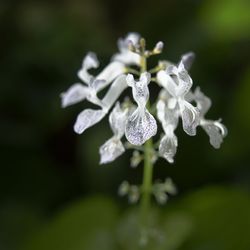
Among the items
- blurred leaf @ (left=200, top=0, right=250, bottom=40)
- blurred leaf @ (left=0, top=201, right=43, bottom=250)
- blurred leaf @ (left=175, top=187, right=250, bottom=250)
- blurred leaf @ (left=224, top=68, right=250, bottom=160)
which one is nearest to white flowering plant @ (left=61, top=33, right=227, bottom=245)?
blurred leaf @ (left=175, top=187, right=250, bottom=250)

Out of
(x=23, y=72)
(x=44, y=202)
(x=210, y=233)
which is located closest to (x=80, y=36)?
(x=23, y=72)

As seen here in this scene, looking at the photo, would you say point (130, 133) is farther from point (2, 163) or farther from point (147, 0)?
point (147, 0)

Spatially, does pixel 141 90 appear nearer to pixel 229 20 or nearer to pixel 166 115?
pixel 166 115

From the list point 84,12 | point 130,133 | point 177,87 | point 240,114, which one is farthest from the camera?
point 84,12

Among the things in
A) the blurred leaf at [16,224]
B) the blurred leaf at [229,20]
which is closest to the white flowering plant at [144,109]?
the blurred leaf at [16,224]

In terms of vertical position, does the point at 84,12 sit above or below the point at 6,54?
above

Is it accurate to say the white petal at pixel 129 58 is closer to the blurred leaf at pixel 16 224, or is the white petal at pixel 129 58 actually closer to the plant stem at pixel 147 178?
the plant stem at pixel 147 178
